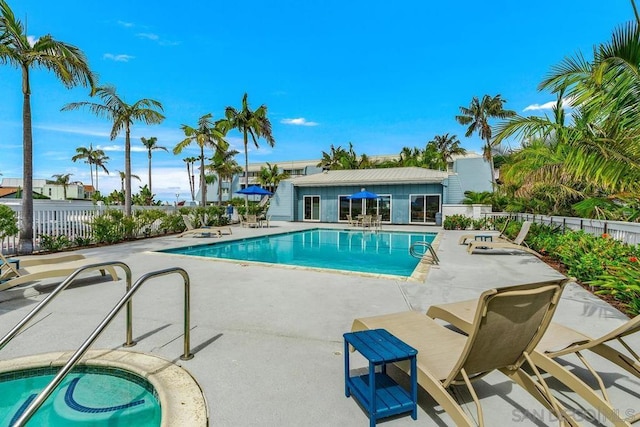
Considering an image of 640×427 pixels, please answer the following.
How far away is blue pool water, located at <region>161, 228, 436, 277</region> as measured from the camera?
10.3 m

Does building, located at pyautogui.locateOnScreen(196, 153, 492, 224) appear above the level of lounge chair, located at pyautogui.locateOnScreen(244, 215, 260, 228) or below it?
above

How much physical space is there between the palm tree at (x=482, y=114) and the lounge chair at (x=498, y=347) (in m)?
34.8

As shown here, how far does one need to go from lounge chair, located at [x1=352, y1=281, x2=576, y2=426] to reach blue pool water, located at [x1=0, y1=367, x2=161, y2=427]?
224cm

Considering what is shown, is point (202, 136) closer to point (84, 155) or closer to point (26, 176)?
point (26, 176)

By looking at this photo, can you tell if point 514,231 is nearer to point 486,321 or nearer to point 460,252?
point 460,252

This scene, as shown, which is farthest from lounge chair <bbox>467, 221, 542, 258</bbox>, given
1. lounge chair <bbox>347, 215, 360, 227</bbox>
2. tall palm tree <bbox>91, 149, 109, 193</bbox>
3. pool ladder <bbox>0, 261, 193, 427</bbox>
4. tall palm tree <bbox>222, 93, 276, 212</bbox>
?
tall palm tree <bbox>91, 149, 109, 193</bbox>

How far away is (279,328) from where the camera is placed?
4.22 metres

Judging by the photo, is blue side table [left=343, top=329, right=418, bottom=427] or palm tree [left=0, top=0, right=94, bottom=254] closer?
blue side table [left=343, top=329, right=418, bottom=427]

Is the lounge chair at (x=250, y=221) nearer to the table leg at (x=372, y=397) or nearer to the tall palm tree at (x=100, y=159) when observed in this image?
the table leg at (x=372, y=397)

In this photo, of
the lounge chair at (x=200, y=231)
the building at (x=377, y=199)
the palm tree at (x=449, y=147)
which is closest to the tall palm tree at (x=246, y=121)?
the building at (x=377, y=199)

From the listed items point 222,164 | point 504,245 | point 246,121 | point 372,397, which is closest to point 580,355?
point 372,397

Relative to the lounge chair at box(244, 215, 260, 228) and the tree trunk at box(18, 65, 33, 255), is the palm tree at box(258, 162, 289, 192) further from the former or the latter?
the tree trunk at box(18, 65, 33, 255)

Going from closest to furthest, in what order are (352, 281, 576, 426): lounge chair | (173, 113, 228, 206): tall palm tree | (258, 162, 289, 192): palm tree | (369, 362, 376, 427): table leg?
(352, 281, 576, 426): lounge chair < (369, 362, 376, 427): table leg < (173, 113, 228, 206): tall palm tree < (258, 162, 289, 192): palm tree

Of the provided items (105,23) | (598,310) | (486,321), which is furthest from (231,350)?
(105,23)
